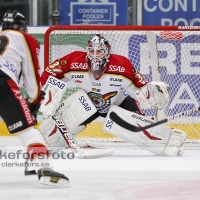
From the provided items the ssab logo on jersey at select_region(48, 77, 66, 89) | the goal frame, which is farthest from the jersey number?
the goal frame

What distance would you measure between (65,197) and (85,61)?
2.12 meters

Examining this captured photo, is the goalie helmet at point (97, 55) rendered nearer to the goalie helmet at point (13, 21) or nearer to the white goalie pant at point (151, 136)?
the white goalie pant at point (151, 136)

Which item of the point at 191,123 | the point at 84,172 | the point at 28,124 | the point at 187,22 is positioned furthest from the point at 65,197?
the point at 187,22

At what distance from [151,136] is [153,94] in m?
0.33

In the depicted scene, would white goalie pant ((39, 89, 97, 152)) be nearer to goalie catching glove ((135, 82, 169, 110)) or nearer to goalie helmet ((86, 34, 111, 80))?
goalie helmet ((86, 34, 111, 80))

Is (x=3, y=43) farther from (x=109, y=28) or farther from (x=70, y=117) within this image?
(x=109, y=28)

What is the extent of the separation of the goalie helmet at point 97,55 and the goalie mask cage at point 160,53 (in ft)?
2.82

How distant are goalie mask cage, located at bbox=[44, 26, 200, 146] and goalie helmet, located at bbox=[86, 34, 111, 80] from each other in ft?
2.82

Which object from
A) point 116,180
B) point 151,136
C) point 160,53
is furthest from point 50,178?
point 160,53

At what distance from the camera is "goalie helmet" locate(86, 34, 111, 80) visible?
5.08 m

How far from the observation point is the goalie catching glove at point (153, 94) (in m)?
5.12

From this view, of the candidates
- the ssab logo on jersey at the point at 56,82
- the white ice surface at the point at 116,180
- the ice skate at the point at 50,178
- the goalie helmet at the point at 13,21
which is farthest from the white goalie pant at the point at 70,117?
the ice skate at the point at 50,178

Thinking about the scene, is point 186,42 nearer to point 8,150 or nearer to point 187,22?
point 187,22

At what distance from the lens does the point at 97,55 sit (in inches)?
200
